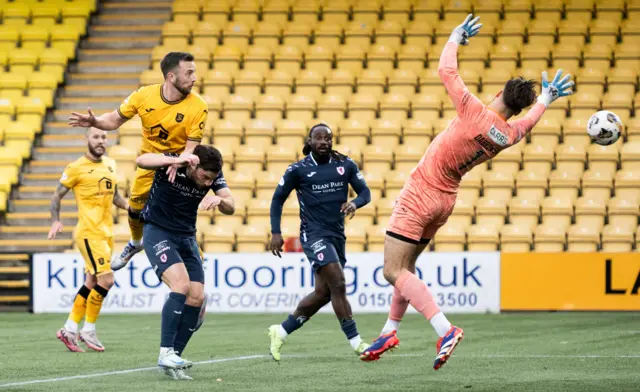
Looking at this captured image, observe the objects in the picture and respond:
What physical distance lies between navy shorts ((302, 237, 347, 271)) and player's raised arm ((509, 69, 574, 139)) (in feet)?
7.68

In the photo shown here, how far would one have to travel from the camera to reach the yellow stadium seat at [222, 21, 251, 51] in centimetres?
2403

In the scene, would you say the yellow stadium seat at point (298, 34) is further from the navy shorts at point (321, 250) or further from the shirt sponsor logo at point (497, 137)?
the shirt sponsor logo at point (497, 137)

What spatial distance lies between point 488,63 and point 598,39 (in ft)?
7.41

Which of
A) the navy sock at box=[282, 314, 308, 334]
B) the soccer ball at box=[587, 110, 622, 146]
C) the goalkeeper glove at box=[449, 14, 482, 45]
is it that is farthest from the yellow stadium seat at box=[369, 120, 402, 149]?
the goalkeeper glove at box=[449, 14, 482, 45]

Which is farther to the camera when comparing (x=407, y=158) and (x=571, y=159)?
(x=407, y=158)

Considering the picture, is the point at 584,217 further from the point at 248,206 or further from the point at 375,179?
the point at 248,206

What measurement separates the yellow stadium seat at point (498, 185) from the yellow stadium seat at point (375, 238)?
2.08m

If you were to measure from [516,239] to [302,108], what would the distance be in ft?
17.3

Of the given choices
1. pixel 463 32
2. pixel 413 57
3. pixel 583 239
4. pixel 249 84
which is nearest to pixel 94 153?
pixel 463 32

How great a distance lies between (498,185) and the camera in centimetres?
2009

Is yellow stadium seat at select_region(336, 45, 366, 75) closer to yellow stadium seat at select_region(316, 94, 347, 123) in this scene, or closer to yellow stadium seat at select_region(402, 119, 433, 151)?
yellow stadium seat at select_region(316, 94, 347, 123)

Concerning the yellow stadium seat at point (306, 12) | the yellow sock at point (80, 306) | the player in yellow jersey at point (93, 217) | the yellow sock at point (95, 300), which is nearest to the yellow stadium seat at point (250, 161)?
the yellow stadium seat at point (306, 12)

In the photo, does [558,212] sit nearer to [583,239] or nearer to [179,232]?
[583,239]

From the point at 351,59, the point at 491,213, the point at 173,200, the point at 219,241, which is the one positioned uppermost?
the point at 351,59
